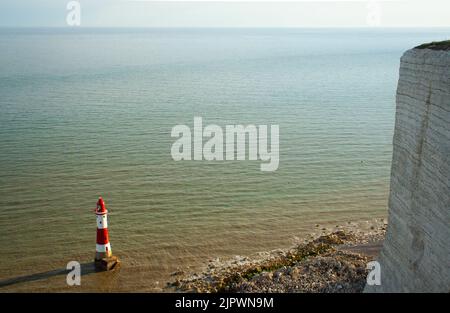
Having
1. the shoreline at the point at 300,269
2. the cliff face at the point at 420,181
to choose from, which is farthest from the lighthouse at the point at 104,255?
the cliff face at the point at 420,181

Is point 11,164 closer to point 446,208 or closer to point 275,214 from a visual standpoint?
point 275,214

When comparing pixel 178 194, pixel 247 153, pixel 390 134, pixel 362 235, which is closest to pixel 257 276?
pixel 362 235

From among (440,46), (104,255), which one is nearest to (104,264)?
(104,255)

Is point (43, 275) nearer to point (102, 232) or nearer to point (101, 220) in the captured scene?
point (102, 232)

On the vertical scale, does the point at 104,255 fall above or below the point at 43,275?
above

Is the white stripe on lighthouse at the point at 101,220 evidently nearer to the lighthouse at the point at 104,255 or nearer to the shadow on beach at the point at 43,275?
the lighthouse at the point at 104,255

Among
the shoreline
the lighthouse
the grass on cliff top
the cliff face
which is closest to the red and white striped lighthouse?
the lighthouse
